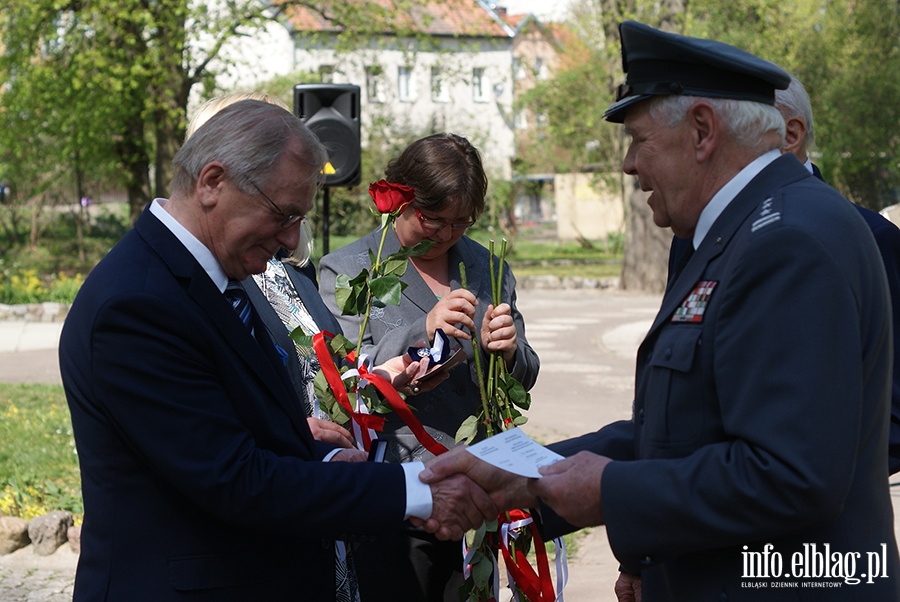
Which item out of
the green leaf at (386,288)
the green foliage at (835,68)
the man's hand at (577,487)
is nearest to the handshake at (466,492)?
the man's hand at (577,487)

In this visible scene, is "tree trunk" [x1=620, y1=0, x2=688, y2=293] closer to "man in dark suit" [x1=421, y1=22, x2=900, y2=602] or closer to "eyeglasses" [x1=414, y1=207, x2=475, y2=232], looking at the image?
"eyeglasses" [x1=414, y1=207, x2=475, y2=232]

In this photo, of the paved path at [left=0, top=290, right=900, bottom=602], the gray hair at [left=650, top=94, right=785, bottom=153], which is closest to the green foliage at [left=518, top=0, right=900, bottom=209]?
the paved path at [left=0, top=290, right=900, bottom=602]

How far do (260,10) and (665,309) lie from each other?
18.4m

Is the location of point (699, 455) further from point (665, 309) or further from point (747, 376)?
point (665, 309)

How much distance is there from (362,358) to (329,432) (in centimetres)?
32

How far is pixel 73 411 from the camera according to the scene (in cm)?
241

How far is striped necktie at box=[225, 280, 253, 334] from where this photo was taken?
270 centimetres

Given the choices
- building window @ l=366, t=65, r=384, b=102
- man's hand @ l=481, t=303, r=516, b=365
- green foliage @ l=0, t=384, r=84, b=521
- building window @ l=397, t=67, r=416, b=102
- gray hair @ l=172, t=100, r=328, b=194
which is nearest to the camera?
gray hair @ l=172, t=100, r=328, b=194

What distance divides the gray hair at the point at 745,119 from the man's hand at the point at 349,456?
1.35 metres

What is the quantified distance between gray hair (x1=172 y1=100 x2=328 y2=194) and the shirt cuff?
0.84m

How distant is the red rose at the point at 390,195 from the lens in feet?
→ 10.9

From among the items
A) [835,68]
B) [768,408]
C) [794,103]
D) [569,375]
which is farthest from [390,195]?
[835,68]

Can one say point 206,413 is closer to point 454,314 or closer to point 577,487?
point 577,487

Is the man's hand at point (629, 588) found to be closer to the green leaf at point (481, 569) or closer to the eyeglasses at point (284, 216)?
the green leaf at point (481, 569)
